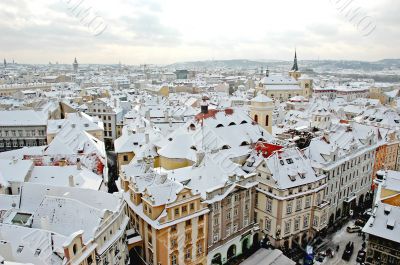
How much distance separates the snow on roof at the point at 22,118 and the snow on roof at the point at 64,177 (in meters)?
36.7

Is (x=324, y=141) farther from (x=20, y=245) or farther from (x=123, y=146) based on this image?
(x=20, y=245)

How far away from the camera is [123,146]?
74.5 m

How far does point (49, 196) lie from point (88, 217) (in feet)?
20.7

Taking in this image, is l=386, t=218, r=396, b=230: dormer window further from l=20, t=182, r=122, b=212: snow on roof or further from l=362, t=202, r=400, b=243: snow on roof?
l=20, t=182, r=122, b=212: snow on roof

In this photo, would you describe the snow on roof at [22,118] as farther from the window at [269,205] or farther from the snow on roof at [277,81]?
the snow on roof at [277,81]

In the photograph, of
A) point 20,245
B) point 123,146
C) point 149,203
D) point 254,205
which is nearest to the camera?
point 20,245

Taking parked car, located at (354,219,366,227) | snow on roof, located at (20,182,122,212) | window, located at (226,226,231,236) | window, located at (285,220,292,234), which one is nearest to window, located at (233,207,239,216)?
window, located at (226,226,231,236)

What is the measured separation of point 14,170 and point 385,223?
5252 cm

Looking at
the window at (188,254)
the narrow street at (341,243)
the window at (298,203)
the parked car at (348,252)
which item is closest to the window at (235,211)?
the window at (188,254)

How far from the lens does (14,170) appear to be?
51.0m

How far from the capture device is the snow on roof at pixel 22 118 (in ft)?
282

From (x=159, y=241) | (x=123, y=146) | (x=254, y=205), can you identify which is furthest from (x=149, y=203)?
(x=123, y=146)

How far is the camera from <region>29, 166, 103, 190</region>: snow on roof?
5116cm

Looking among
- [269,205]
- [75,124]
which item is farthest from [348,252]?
[75,124]
